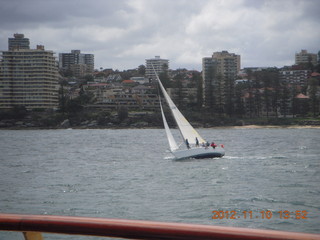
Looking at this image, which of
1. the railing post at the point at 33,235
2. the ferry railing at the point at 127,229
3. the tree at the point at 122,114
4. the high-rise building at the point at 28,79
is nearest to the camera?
the ferry railing at the point at 127,229

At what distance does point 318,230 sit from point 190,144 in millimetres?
26943

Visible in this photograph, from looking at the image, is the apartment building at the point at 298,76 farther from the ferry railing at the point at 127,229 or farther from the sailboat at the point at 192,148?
the ferry railing at the point at 127,229

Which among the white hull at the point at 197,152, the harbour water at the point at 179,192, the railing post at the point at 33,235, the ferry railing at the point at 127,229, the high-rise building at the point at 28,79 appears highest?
the high-rise building at the point at 28,79

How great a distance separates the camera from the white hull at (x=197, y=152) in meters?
37.6

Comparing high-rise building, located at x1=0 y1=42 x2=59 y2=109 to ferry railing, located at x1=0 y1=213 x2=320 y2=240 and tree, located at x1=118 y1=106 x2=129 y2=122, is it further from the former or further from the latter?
ferry railing, located at x1=0 y1=213 x2=320 y2=240

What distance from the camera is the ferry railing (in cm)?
199

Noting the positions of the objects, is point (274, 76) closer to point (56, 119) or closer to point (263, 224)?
→ point (56, 119)

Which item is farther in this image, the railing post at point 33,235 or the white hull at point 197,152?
the white hull at point 197,152

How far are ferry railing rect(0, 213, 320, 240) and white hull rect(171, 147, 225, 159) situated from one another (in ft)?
115

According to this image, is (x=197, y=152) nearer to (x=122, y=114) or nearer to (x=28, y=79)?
(x=122, y=114)
